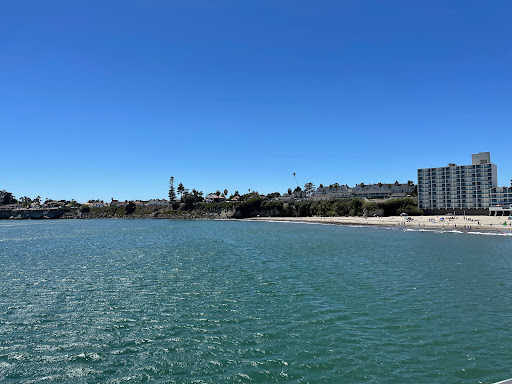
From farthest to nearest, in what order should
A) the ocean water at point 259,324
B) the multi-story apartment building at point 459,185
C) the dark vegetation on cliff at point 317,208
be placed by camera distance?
the dark vegetation on cliff at point 317,208 → the multi-story apartment building at point 459,185 → the ocean water at point 259,324

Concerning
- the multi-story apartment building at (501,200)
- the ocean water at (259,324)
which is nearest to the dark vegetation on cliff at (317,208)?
the multi-story apartment building at (501,200)

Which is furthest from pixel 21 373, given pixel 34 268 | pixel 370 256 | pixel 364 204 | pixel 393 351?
pixel 364 204

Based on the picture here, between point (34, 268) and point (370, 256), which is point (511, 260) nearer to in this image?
point (370, 256)

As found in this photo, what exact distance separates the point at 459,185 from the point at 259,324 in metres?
156

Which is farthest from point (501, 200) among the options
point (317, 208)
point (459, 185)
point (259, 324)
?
point (259, 324)

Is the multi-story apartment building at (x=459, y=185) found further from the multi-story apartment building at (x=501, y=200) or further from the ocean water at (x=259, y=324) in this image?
the ocean water at (x=259, y=324)

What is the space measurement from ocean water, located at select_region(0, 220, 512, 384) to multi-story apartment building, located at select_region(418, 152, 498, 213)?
122 metres

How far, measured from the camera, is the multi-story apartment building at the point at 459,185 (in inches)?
5389

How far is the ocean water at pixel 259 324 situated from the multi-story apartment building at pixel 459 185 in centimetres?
12188

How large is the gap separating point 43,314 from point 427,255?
4405cm

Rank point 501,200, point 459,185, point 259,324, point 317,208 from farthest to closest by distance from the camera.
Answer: point 317,208, point 459,185, point 501,200, point 259,324

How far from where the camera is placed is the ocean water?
13.4 meters

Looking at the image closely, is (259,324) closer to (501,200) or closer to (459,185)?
(501,200)

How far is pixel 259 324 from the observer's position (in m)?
18.6
